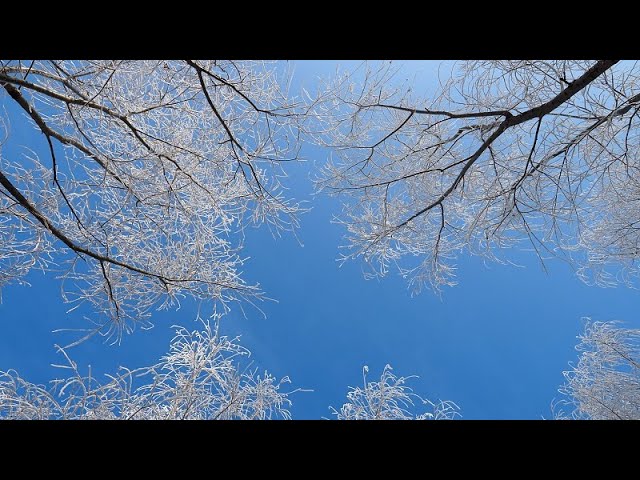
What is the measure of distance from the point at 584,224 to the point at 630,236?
164 centimetres

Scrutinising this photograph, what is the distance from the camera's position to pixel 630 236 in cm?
648
